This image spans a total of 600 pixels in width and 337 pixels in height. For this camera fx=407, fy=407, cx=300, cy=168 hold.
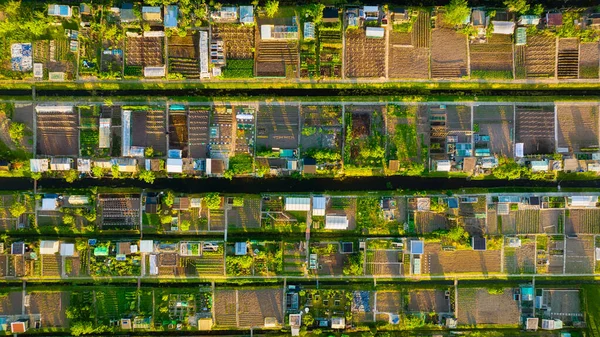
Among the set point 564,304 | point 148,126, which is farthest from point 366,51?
point 564,304

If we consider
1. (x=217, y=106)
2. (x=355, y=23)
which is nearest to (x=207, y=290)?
(x=217, y=106)

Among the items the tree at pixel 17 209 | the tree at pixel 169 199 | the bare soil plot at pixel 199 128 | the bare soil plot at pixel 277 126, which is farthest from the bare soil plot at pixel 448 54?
the tree at pixel 17 209

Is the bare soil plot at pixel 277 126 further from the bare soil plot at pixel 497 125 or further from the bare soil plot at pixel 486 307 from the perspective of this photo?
the bare soil plot at pixel 486 307

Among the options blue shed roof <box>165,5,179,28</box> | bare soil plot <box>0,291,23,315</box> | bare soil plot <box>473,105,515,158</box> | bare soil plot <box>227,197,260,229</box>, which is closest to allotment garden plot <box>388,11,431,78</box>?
bare soil plot <box>473,105,515,158</box>

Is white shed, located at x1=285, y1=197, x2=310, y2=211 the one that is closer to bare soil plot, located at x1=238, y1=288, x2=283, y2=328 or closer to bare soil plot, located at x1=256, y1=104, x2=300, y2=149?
bare soil plot, located at x1=256, y1=104, x2=300, y2=149

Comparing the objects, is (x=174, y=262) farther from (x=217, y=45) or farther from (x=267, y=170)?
(x=217, y=45)
